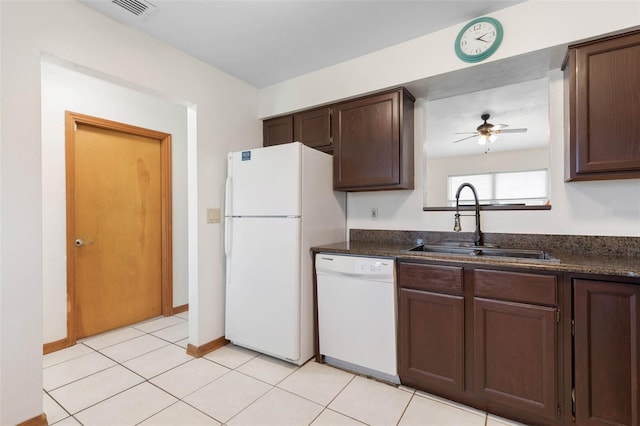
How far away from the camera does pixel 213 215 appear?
8.57ft

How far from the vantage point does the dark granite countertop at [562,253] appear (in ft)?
4.86

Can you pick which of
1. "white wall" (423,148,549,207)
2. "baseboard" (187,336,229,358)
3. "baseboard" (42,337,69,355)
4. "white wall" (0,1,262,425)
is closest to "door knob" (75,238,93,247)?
"baseboard" (42,337,69,355)

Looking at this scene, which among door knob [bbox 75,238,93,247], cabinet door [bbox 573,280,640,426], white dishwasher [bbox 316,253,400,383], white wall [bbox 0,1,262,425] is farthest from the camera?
door knob [bbox 75,238,93,247]

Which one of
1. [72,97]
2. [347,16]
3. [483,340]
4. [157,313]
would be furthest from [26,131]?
[483,340]

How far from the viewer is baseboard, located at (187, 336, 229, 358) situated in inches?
97.2

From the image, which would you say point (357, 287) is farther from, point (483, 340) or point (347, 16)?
point (347, 16)

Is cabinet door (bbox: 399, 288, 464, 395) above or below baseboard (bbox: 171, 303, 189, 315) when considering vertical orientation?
above

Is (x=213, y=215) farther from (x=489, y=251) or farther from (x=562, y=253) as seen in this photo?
(x=562, y=253)

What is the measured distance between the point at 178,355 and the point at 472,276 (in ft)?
7.62

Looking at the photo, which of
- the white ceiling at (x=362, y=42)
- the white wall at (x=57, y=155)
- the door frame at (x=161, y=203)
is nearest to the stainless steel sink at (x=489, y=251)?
the white ceiling at (x=362, y=42)

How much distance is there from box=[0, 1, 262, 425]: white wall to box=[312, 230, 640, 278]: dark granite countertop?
165 centimetres

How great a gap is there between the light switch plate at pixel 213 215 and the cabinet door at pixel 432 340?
65.1 inches

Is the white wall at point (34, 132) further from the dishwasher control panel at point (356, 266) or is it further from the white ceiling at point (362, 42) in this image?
the dishwasher control panel at point (356, 266)

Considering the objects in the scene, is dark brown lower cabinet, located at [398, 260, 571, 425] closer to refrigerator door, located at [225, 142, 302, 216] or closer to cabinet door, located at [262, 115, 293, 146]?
refrigerator door, located at [225, 142, 302, 216]
